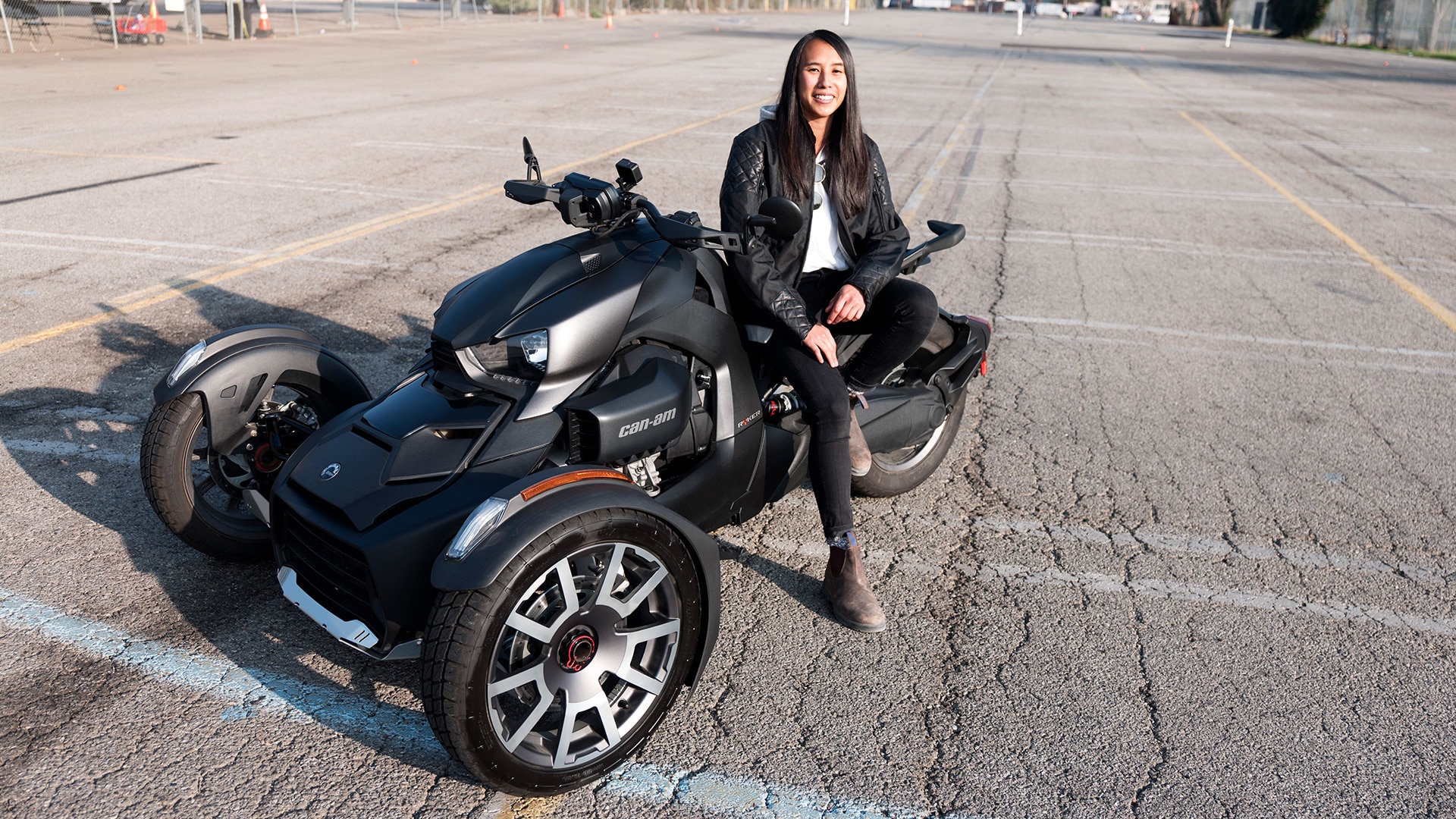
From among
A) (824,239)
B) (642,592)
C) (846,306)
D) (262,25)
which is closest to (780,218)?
(846,306)

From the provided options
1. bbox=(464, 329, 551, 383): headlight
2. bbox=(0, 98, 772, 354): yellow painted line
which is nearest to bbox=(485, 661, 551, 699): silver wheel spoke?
bbox=(464, 329, 551, 383): headlight

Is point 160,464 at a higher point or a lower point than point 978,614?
higher

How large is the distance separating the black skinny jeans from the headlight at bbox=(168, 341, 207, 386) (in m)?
1.87

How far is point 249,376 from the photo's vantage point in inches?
144

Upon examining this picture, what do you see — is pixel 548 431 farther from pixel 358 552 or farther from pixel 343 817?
pixel 343 817

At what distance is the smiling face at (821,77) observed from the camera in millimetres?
3758

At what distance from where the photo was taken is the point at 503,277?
3.29m

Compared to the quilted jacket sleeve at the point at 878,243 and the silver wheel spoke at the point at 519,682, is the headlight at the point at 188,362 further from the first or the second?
the quilted jacket sleeve at the point at 878,243

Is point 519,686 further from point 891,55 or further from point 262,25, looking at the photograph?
point 891,55

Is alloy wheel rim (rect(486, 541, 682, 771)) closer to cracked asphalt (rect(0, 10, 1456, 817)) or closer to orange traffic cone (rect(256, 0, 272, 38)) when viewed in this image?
cracked asphalt (rect(0, 10, 1456, 817))

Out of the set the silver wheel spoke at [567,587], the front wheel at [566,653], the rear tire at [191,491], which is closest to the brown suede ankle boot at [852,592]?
the front wheel at [566,653]

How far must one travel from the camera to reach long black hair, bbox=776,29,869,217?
3799 millimetres

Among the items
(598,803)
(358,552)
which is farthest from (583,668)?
(358,552)

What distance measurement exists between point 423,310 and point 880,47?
35251mm
